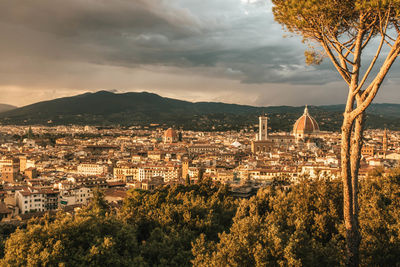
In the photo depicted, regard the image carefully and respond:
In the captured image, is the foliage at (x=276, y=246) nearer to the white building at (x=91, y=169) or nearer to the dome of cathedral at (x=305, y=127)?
the white building at (x=91, y=169)

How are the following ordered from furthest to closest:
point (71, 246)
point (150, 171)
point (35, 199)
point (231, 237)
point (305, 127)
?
point (305, 127)
point (150, 171)
point (35, 199)
point (71, 246)
point (231, 237)

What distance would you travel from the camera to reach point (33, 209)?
1374 inches

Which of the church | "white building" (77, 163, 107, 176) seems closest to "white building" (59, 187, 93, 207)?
"white building" (77, 163, 107, 176)

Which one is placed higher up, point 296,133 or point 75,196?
point 296,133

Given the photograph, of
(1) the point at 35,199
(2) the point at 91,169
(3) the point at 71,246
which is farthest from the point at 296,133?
(3) the point at 71,246

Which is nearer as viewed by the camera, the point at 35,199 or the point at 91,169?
the point at 35,199

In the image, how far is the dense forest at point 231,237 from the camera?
32.2 feet

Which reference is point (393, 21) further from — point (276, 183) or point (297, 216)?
point (276, 183)

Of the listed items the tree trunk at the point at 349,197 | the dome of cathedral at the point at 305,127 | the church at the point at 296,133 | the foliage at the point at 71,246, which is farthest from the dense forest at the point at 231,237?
the dome of cathedral at the point at 305,127

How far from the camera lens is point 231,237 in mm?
10320

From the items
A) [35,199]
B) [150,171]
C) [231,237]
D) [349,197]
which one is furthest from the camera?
[150,171]

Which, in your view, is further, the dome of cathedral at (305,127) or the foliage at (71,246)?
the dome of cathedral at (305,127)

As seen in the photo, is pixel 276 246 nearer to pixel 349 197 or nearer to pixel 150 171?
pixel 349 197

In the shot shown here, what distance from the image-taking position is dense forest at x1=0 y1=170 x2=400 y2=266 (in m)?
9.80
